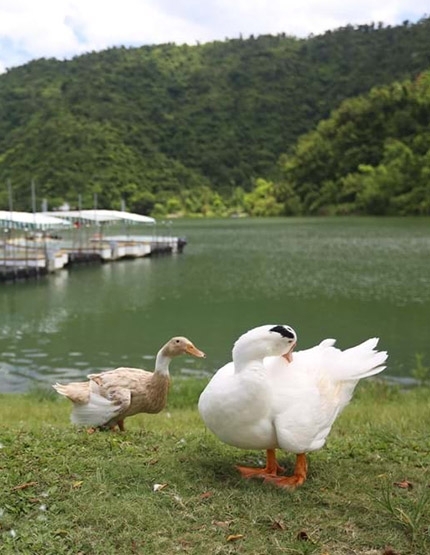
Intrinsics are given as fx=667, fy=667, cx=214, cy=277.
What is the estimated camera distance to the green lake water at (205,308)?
15048 millimetres

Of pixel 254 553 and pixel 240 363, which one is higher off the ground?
pixel 240 363

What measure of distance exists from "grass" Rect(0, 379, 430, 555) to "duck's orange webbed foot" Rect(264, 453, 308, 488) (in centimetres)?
6

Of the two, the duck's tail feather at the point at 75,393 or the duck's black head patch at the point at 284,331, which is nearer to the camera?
the duck's black head patch at the point at 284,331

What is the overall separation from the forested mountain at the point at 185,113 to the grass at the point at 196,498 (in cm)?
9092

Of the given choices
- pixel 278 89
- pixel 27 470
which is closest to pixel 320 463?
pixel 27 470

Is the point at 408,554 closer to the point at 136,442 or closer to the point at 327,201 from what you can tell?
the point at 136,442

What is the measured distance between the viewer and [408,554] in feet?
10.7

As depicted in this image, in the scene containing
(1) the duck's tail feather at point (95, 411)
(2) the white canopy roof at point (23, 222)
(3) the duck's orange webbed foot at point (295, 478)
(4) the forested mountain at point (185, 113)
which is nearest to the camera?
(3) the duck's orange webbed foot at point (295, 478)

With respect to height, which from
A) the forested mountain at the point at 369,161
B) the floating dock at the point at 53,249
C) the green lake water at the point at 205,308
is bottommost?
the green lake water at the point at 205,308

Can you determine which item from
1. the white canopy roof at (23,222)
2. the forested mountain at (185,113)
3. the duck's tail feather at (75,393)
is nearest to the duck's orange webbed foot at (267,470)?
the duck's tail feather at (75,393)

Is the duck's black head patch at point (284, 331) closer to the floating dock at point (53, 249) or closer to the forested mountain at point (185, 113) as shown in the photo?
the floating dock at point (53, 249)

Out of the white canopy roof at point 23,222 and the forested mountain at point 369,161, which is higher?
the forested mountain at point 369,161

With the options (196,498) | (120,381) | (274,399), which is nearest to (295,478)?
(274,399)

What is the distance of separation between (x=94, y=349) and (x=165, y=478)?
40.4ft
